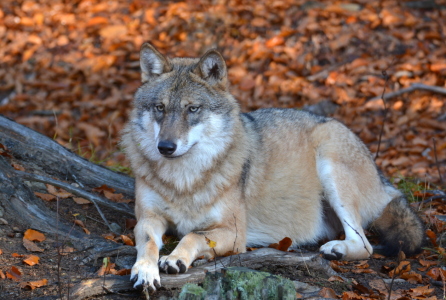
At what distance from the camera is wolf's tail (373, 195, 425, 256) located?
5137 mm

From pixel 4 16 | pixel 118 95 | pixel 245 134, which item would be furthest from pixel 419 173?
pixel 4 16

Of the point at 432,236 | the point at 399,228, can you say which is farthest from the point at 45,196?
the point at 432,236

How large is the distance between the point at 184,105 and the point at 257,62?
639 centimetres

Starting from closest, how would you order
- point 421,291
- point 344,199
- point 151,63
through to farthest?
point 421,291
point 151,63
point 344,199

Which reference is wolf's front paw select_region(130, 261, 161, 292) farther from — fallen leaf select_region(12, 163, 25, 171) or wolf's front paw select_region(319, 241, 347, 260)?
fallen leaf select_region(12, 163, 25, 171)

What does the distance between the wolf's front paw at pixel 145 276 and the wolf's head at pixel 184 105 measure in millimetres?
1142

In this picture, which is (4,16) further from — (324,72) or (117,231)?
(117,231)

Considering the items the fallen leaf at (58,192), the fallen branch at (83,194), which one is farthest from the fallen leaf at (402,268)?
the fallen leaf at (58,192)

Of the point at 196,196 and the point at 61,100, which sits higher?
the point at 196,196

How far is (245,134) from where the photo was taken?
5469 mm

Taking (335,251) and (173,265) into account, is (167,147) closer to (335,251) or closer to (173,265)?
(173,265)

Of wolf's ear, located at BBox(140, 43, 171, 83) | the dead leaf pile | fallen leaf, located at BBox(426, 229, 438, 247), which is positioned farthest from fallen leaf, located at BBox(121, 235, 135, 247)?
the dead leaf pile

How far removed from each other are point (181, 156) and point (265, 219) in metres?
1.26

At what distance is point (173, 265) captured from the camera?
3.96m
